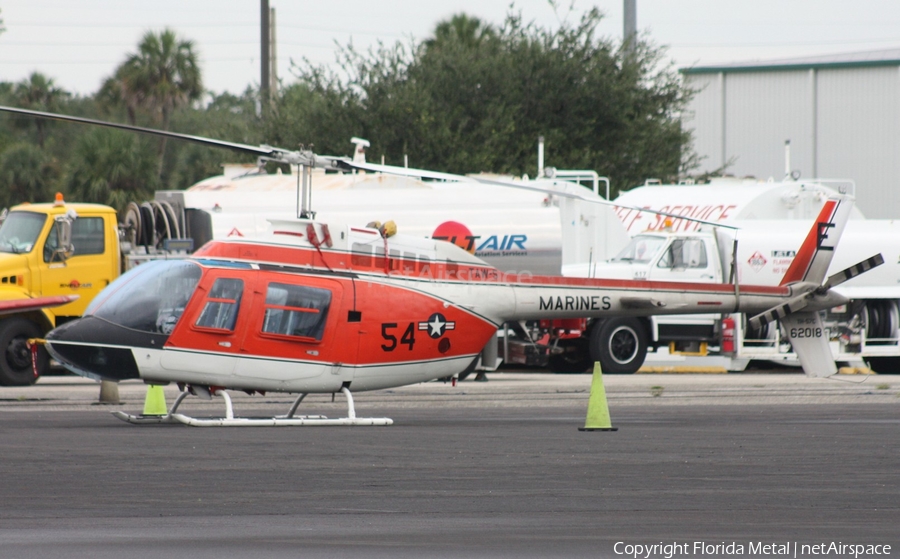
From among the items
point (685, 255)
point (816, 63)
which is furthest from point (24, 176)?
point (685, 255)

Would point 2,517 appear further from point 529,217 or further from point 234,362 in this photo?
point 529,217

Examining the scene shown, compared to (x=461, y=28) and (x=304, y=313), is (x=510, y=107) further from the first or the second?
(x=304, y=313)

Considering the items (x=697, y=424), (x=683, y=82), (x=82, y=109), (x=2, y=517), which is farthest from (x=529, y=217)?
(x=82, y=109)

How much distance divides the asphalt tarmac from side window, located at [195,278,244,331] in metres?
1.11

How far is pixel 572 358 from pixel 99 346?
37.8 ft

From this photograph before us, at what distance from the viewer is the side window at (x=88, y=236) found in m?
20.8

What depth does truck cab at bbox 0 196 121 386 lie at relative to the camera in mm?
19734

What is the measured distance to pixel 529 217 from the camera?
23312 millimetres

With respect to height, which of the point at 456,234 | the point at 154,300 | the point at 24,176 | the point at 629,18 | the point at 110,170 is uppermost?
the point at 629,18

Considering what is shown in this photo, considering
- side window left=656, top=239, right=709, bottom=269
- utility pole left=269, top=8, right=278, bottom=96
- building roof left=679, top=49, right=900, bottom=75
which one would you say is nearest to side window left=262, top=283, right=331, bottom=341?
side window left=656, top=239, right=709, bottom=269

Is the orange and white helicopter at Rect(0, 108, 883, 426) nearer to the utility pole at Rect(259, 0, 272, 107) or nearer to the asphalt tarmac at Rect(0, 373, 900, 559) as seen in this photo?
the asphalt tarmac at Rect(0, 373, 900, 559)

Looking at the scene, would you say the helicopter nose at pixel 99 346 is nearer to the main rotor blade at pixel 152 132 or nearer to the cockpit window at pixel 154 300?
the cockpit window at pixel 154 300

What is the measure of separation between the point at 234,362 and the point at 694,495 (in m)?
5.80

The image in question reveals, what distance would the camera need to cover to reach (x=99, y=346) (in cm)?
A: 1295
